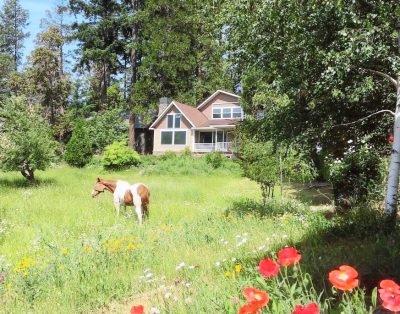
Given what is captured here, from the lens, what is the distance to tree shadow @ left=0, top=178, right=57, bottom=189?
19219 millimetres

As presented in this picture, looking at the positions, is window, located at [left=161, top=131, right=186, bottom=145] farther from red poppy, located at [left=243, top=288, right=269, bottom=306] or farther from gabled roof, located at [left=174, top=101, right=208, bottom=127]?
red poppy, located at [left=243, top=288, right=269, bottom=306]

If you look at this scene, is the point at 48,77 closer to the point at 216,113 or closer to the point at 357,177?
the point at 216,113

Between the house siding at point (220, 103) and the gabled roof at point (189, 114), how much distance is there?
675 millimetres

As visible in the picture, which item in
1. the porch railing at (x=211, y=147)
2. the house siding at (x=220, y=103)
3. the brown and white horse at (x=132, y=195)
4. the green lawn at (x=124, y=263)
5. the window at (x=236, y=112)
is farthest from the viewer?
the house siding at (x=220, y=103)

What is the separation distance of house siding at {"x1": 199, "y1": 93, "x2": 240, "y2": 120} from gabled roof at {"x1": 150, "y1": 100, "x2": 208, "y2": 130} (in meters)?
0.67

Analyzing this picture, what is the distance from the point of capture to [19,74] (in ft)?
149

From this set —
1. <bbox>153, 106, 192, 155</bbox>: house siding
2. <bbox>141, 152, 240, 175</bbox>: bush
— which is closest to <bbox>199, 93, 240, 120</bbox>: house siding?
<bbox>153, 106, 192, 155</bbox>: house siding

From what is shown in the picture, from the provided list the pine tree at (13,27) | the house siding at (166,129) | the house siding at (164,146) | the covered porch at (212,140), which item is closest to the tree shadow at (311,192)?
the covered porch at (212,140)

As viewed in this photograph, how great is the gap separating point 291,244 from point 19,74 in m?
47.3

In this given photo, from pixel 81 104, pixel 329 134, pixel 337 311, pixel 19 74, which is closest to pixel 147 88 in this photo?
pixel 81 104

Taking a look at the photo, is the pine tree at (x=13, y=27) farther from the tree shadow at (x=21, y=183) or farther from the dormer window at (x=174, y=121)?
the tree shadow at (x=21, y=183)

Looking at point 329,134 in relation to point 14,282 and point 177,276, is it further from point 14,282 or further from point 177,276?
point 14,282

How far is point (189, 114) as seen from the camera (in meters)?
41.8

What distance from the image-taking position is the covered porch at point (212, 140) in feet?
135
